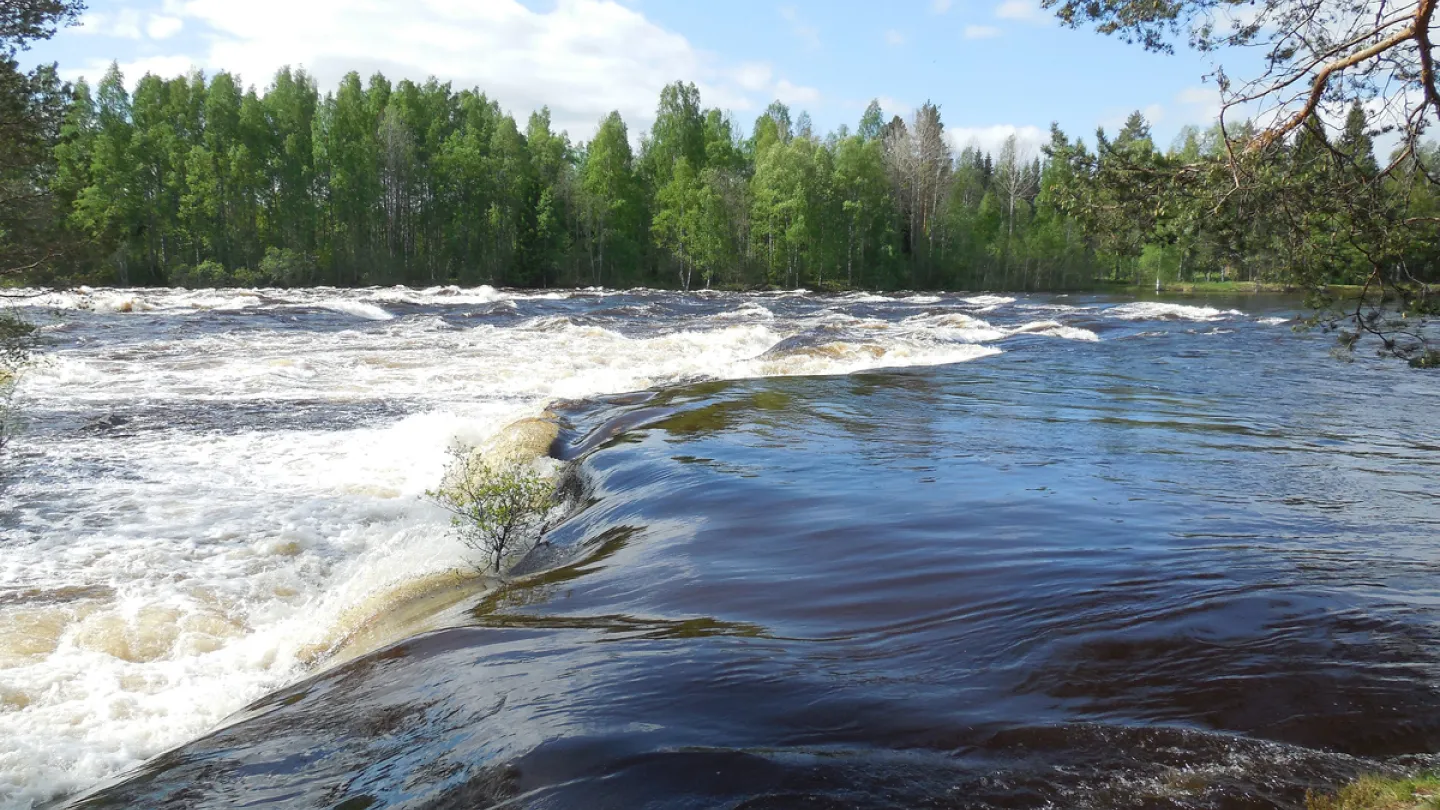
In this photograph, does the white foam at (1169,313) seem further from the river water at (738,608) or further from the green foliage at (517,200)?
the river water at (738,608)

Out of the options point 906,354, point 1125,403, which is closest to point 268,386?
point 906,354

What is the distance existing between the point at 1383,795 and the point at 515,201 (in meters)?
67.7

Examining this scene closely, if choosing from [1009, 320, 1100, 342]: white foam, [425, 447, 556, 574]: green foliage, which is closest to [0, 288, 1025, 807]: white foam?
[425, 447, 556, 574]: green foliage

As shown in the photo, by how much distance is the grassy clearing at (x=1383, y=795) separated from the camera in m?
2.58

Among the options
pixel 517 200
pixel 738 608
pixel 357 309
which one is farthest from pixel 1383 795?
pixel 517 200

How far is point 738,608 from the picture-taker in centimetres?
512

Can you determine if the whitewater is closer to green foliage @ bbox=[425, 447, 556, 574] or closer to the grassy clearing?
green foliage @ bbox=[425, 447, 556, 574]

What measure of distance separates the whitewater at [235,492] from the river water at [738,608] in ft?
0.15

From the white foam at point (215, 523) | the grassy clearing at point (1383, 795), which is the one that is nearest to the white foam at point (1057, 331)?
the white foam at point (215, 523)

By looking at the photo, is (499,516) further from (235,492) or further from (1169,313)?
(1169,313)

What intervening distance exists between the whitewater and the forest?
36.8 meters

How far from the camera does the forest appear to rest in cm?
5756

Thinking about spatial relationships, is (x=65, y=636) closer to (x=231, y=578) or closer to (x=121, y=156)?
(x=231, y=578)

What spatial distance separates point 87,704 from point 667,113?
251 feet
